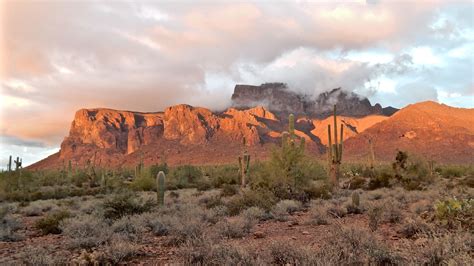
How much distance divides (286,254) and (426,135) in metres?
105

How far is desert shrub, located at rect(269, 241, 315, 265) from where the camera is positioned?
5668 mm

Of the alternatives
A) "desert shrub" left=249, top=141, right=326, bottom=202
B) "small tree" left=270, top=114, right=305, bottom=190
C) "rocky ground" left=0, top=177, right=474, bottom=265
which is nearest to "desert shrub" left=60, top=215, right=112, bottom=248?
"rocky ground" left=0, top=177, right=474, bottom=265

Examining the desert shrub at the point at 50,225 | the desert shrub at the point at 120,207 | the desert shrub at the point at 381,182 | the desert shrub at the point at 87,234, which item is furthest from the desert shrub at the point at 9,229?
the desert shrub at the point at 381,182

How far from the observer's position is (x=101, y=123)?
178500mm

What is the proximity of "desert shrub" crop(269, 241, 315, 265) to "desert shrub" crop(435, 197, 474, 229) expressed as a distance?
12.6 feet

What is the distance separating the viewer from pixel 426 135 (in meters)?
99.9

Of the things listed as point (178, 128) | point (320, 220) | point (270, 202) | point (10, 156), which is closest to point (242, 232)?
point (320, 220)

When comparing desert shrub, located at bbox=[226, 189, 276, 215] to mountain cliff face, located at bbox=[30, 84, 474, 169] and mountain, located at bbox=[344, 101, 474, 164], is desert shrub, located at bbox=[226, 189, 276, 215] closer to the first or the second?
mountain cliff face, located at bbox=[30, 84, 474, 169]

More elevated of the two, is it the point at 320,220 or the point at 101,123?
the point at 101,123

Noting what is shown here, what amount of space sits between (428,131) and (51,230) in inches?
4157

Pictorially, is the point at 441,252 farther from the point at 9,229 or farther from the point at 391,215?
the point at 9,229

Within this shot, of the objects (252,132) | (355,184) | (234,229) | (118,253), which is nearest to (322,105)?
(252,132)

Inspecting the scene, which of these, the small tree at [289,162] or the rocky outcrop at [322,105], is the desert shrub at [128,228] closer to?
the small tree at [289,162]

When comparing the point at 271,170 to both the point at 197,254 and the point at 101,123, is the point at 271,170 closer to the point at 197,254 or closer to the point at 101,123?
the point at 197,254
